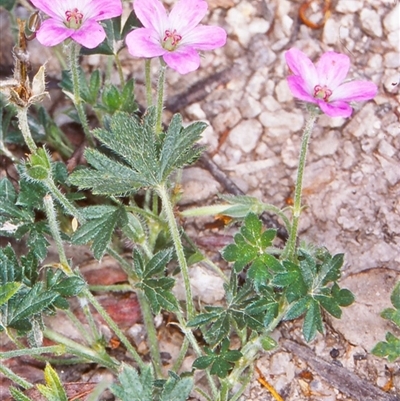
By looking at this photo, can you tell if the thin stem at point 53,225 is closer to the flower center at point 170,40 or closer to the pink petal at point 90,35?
the pink petal at point 90,35

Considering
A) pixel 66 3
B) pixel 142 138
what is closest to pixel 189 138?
pixel 142 138

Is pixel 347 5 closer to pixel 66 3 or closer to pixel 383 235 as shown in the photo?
pixel 383 235

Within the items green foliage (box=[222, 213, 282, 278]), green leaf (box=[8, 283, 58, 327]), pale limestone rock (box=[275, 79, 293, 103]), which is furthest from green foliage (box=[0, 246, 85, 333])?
pale limestone rock (box=[275, 79, 293, 103])

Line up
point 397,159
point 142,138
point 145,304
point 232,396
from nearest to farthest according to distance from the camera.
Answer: point 142,138 → point 232,396 → point 145,304 → point 397,159

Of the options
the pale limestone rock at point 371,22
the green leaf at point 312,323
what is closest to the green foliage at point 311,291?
the green leaf at point 312,323

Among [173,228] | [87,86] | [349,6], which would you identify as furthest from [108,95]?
[349,6]

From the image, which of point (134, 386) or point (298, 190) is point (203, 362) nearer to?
point (134, 386)
